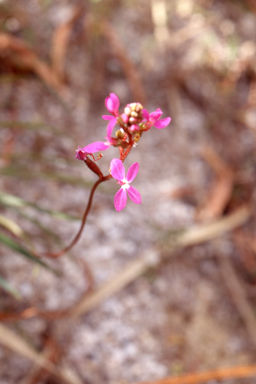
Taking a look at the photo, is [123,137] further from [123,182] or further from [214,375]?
[214,375]

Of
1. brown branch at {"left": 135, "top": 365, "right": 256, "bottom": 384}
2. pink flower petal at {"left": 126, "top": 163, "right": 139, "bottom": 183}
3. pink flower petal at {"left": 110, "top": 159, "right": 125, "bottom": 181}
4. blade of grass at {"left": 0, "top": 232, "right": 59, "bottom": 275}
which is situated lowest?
brown branch at {"left": 135, "top": 365, "right": 256, "bottom": 384}

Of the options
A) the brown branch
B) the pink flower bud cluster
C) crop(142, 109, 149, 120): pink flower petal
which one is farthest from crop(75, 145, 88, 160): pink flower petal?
the brown branch

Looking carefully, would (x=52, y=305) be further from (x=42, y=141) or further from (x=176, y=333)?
(x=42, y=141)

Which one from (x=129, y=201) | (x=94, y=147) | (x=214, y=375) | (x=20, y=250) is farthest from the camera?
(x=129, y=201)

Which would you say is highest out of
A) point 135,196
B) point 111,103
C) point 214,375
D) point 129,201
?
point 129,201

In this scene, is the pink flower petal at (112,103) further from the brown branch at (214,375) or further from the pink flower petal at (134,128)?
the brown branch at (214,375)

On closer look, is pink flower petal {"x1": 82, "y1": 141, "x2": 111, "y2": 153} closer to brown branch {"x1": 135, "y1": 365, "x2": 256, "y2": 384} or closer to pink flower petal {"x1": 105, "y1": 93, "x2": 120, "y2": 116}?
pink flower petal {"x1": 105, "y1": 93, "x2": 120, "y2": 116}

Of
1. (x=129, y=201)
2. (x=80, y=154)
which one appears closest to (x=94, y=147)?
(x=80, y=154)
